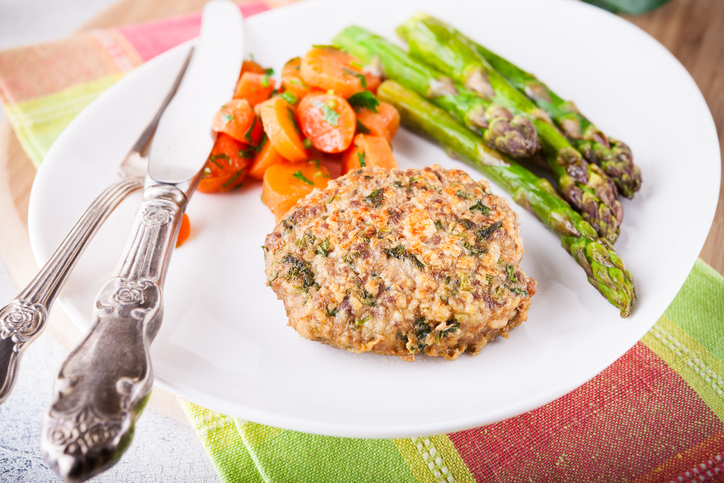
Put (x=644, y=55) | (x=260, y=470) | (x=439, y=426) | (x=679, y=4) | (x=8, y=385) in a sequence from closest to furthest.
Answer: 1. (x=8, y=385)
2. (x=439, y=426)
3. (x=260, y=470)
4. (x=644, y=55)
5. (x=679, y=4)

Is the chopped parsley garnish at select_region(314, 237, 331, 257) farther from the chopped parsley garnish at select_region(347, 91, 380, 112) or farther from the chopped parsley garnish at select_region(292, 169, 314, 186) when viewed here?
the chopped parsley garnish at select_region(347, 91, 380, 112)

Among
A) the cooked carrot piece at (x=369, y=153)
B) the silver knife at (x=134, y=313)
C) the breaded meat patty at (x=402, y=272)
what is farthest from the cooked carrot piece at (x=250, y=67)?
the breaded meat patty at (x=402, y=272)

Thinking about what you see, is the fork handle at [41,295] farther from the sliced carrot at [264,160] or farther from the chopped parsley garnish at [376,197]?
the chopped parsley garnish at [376,197]

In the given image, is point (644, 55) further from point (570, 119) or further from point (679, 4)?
point (679, 4)

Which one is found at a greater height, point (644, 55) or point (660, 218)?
point (644, 55)

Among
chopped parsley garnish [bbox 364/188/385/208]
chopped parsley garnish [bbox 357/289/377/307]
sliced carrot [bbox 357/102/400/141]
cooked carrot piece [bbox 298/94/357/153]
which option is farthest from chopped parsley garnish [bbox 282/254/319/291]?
sliced carrot [bbox 357/102/400/141]

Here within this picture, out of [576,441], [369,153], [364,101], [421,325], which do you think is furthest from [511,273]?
[364,101]

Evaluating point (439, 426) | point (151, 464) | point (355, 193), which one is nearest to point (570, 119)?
point (355, 193)
